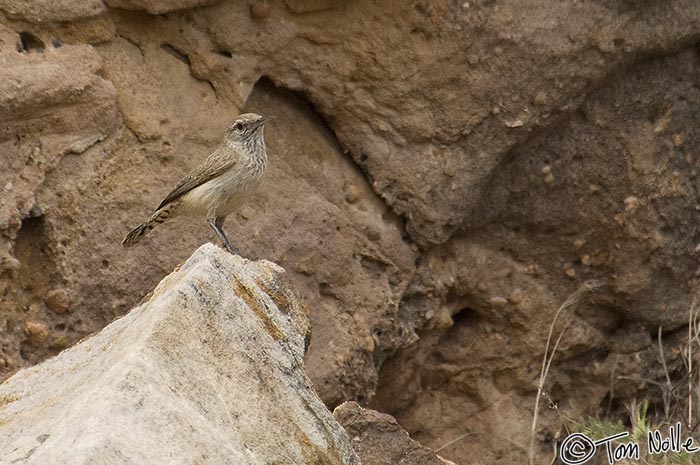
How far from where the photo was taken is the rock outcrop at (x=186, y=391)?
13.8 ft

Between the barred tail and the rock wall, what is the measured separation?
241 mm

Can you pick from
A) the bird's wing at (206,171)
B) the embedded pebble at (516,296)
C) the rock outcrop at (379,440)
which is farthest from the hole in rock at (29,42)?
the embedded pebble at (516,296)

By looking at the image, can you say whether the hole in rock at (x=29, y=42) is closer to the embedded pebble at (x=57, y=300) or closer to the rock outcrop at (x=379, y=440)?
the embedded pebble at (x=57, y=300)

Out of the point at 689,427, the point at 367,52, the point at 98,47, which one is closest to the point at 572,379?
the point at 689,427

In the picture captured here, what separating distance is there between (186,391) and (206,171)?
141 inches

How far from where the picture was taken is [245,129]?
8078 millimetres

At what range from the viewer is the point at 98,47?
26.2ft

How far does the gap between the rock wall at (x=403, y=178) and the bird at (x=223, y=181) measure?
311mm

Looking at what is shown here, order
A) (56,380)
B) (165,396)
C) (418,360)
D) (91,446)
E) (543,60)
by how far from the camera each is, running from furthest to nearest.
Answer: (418,360), (543,60), (56,380), (165,396), (91,446)

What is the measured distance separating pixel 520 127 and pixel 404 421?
2507 millimetres

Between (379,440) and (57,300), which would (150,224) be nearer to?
(57,300)

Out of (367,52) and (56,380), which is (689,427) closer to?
(367,52)

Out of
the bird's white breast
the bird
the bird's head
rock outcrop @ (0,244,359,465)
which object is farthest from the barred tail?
rock outcrop @ (0,244,359,465)

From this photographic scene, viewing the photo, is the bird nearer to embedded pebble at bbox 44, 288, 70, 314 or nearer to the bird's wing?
the bird's wing
